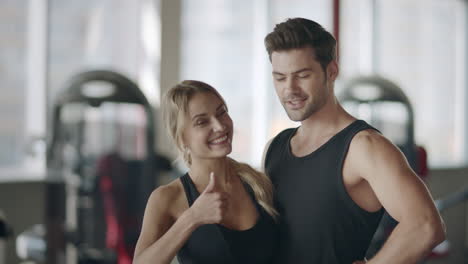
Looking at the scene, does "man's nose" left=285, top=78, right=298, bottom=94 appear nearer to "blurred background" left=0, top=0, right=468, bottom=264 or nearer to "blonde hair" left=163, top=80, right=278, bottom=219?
"blonde hair" left=163, top=80, right=278, bottom=219

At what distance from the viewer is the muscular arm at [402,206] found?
1.08 m

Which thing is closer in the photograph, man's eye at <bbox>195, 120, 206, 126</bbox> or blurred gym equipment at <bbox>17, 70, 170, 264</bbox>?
man's eye at <bbox>195, 120, 206, 126</bbox>

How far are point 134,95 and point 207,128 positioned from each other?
201cm

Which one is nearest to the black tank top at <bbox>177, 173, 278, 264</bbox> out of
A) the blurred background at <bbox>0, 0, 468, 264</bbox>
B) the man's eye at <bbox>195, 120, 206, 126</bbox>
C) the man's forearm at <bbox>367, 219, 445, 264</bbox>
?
the man's eye at <bbox>195, 120, 206, 126</bbox>

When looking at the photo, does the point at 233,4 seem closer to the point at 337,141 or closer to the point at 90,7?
the point at 90,7

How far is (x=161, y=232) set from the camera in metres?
1.09

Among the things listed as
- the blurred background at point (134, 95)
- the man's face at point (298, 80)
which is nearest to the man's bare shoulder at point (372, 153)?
the man's face at point (298, 80)

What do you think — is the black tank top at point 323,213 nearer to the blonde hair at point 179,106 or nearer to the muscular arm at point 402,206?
the muscular arm at point 402,206

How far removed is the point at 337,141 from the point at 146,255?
0.42 m

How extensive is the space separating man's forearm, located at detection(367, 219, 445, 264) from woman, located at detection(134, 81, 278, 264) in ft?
0.76

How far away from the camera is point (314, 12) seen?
4590 millimetres

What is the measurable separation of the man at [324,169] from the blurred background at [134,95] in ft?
1.73

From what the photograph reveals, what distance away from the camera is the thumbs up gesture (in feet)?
3.37

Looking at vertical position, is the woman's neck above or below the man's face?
below
